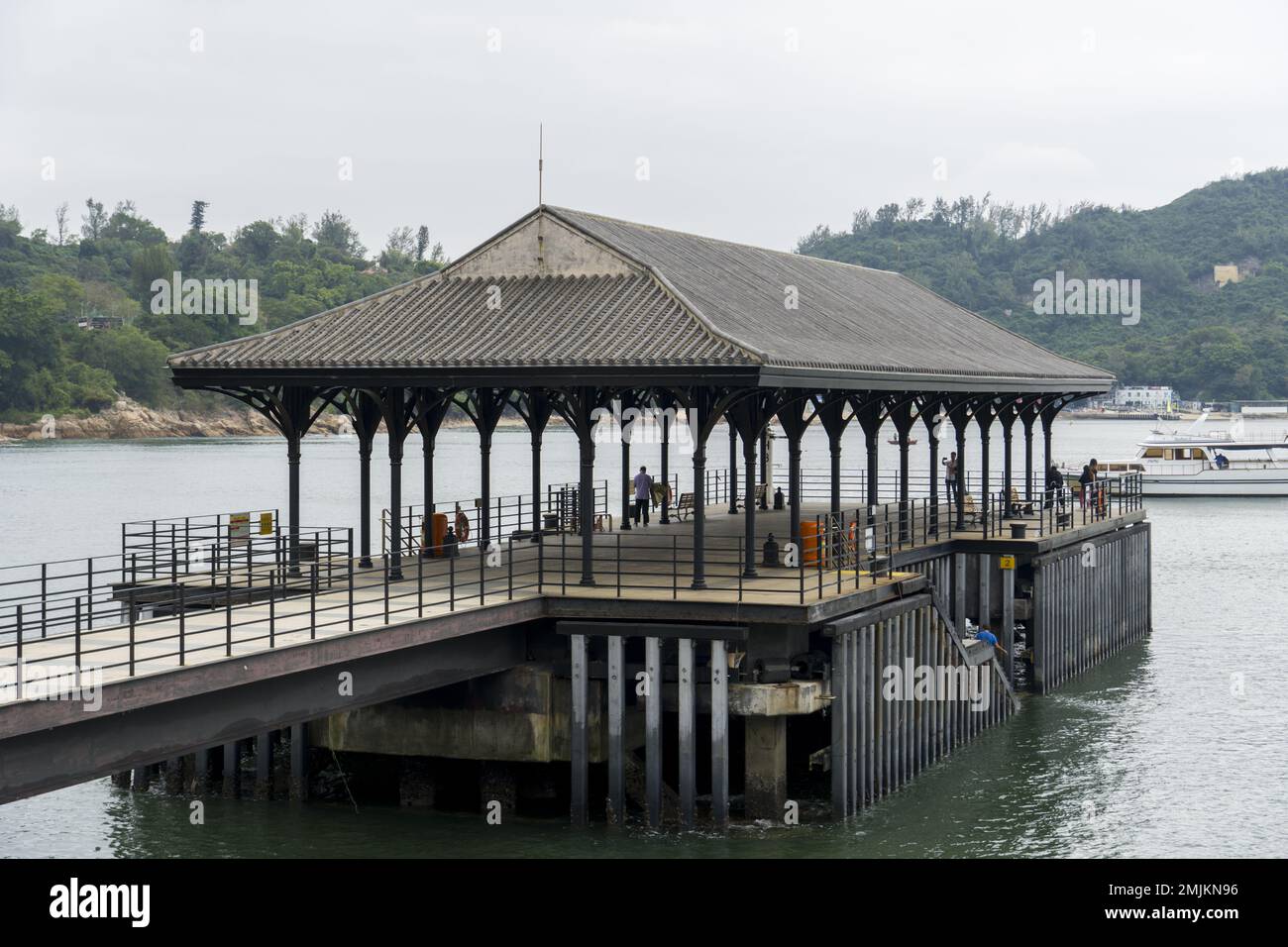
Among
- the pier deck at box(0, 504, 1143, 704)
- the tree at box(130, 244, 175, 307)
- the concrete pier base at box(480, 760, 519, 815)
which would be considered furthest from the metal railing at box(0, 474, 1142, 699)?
the tree at box(130, 244, 175, 307)

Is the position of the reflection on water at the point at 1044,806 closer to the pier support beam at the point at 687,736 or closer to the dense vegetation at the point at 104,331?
the pier support beam at the point at 687,736

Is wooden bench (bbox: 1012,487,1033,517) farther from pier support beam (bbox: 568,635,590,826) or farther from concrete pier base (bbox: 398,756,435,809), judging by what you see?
concrete pier base (bbox: 398,756,435,809)

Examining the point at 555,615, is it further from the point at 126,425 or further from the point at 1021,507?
the point at 126,425

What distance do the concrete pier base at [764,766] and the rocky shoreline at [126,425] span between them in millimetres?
118058

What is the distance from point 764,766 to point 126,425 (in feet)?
441

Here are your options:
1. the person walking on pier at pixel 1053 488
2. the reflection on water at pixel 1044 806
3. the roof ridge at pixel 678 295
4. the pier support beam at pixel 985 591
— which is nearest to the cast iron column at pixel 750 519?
the roof ridge at pixel 678 295

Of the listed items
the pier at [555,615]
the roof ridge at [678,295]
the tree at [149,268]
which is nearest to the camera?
the pier at [555,615]

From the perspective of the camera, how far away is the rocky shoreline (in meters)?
148

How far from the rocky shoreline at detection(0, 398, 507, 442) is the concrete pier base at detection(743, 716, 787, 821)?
387ft

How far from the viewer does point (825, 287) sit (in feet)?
136

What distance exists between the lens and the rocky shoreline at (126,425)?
148m

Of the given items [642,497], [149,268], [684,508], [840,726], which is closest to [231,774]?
[840,726]
